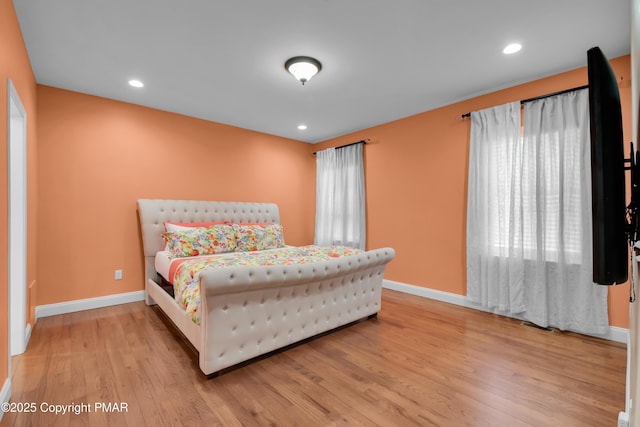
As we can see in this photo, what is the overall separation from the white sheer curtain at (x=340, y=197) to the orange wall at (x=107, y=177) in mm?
1598

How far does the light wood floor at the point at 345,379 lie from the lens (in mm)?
1687

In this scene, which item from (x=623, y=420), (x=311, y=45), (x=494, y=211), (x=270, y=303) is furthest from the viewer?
(x=494, y=211)

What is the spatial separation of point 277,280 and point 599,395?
228 centimetres

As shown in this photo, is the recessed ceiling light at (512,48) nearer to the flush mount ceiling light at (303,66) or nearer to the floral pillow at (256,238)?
the flush mount ceiling light at (303,66)

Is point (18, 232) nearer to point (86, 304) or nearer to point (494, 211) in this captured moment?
point (86, 304)

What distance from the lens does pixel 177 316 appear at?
8.33ft

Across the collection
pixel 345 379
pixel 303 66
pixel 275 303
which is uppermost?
pixel 303 66

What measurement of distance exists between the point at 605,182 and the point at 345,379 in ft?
6.08

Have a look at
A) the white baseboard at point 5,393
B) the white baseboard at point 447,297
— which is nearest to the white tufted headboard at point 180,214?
the white baseboard at point 5,393

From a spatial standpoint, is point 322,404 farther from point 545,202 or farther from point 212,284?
A: point 545,202

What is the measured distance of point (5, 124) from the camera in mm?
1755

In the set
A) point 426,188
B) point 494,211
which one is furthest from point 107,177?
point 494,211

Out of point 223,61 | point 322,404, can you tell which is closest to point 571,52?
point 223,61

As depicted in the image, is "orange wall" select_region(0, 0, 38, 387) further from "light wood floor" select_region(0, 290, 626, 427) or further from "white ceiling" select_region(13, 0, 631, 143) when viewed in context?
"light wood floor" select_region(0, 290, 626, 427)
